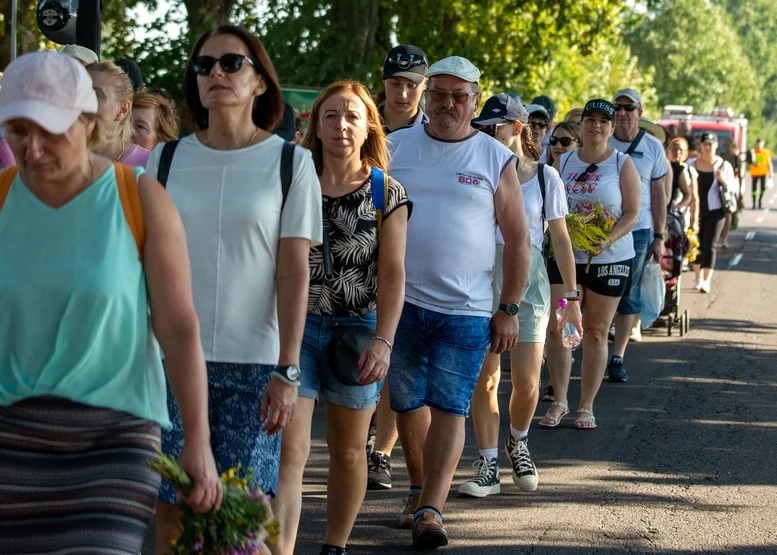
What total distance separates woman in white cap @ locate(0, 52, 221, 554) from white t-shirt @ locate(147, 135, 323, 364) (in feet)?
2.81

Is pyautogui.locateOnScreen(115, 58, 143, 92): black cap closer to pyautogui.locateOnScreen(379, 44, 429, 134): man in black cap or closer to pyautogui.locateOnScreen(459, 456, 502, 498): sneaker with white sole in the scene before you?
pyautogui.locateOnScreen(379, 44, 429, 134): man in black cap

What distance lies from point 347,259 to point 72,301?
6.96 ft

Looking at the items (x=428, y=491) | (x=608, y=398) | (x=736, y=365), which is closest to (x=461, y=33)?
(x=736, y=365)

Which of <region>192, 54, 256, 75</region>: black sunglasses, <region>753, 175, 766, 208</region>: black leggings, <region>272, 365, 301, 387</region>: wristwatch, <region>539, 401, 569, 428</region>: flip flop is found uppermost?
<region>192, 54, 256, 75</region>: black sunglasses

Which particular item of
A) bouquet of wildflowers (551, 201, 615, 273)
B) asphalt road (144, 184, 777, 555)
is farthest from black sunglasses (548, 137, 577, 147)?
asphalt road (144, 184, 777, 555)

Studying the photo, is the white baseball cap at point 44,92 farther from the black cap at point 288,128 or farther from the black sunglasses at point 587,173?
the black sunglasses at point 587,173

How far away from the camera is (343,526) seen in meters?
5.60

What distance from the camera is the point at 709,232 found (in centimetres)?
1878

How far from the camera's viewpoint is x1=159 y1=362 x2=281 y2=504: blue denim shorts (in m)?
4.43

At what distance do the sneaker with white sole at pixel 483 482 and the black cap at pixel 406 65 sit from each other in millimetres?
2164

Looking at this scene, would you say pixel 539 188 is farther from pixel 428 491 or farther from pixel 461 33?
pixel 461 33

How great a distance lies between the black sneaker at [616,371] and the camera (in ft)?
37.1

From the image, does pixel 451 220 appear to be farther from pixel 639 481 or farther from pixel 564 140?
pixel 564 140

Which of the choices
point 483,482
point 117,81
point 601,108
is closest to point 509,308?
point 483,482
